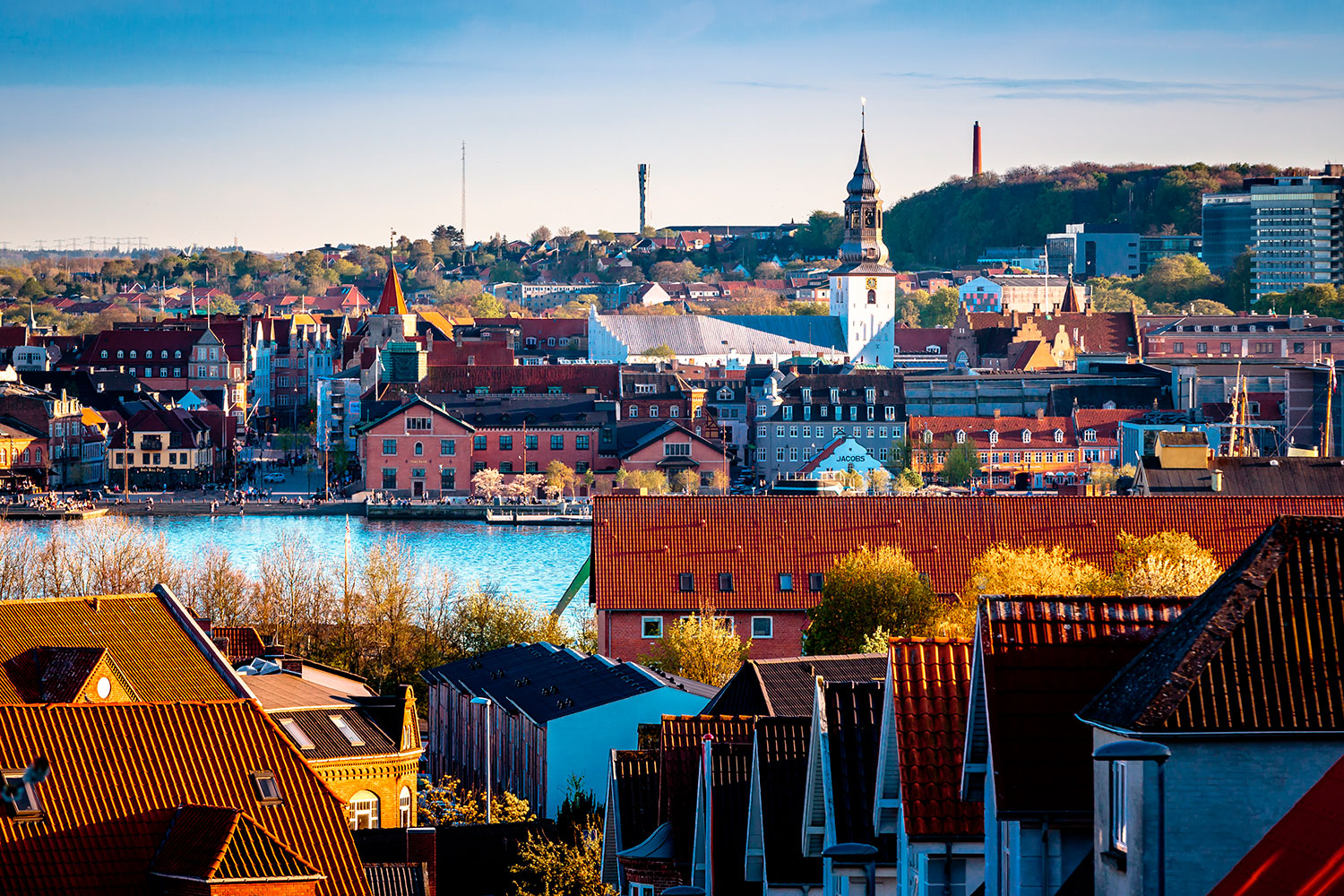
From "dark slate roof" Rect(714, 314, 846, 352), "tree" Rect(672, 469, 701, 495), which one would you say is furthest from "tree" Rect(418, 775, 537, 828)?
"dark slate roof" Rect(714, 314, 846, 352)

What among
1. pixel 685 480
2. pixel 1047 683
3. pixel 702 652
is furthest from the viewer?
pixel 685 480

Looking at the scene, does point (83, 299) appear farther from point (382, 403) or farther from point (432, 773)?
point (432, 773)

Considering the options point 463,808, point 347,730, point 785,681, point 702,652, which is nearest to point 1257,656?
point 785,681

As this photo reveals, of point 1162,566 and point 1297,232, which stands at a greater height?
point 1297,232

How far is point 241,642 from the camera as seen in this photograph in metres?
16.9

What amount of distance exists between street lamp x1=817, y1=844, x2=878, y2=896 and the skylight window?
7493mm

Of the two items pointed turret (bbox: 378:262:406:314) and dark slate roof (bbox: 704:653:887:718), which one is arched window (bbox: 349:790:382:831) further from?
pointed turret (bbox: 378:262:406:314)

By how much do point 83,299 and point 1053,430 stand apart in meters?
87.6

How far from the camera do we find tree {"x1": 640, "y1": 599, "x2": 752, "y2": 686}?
736 inches

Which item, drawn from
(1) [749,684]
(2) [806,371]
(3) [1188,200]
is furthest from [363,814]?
(3) [1188,200]

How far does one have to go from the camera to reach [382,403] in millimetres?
60156

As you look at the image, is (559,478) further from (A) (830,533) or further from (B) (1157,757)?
(B) (1157,757)

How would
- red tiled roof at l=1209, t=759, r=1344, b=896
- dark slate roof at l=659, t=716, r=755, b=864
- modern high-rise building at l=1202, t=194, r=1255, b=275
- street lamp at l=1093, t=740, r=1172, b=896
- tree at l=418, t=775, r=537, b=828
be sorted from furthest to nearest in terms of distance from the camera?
modern high-rise building at l=1202, t=194, r=1255, b=275, tree at l=418, t=775, r=537, b=828, dark slate roof at l=659, t=716, r=755, b=864, street lamp at l=1093, t=740, r=1172, b=896, red tiled roof at l=1209, t=759, r=1344, b=896

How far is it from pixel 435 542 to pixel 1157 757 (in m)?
46.5
